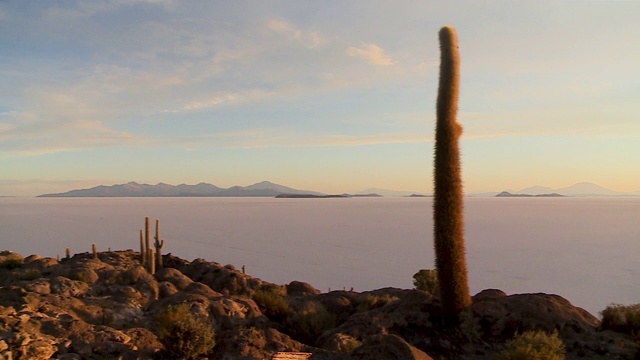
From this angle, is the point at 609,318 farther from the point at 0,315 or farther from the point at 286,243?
the point at 286,243

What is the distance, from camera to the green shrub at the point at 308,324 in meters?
15.7

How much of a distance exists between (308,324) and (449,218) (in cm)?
556

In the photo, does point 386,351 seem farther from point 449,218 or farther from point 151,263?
point 151,263

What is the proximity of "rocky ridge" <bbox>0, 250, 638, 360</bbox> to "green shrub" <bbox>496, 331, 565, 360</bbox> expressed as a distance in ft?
3.96

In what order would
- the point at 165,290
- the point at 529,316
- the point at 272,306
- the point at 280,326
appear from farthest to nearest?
the point at 165,290
the point at 272,306
the point at 280,326
the point at 529,316

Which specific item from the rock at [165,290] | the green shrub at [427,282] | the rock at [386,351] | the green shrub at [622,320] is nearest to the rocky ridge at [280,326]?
the rock at [386,351]

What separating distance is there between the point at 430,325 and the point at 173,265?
18807mm

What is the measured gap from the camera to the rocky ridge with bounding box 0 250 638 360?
1141 cm

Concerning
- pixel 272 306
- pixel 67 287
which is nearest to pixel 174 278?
pixel 67 287

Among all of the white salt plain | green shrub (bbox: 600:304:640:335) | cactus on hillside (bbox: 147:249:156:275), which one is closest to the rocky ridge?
green shrub (bbox: 600:304:640:335)

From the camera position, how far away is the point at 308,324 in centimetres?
1603

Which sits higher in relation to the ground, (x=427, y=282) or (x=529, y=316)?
(x=529, y=316)

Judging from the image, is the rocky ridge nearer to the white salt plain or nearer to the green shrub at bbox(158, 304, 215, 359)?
the green shrub at bbox(158, 304, 215, 359)

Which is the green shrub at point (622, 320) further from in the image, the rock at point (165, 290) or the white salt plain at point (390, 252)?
the white salt plain at point (390, 252)
